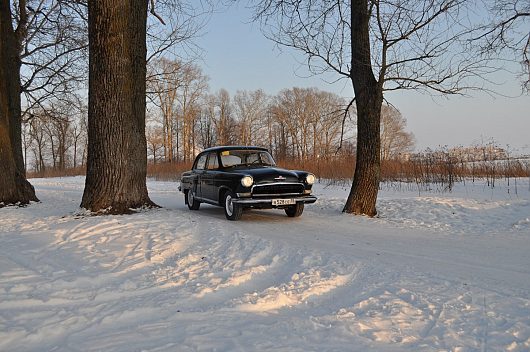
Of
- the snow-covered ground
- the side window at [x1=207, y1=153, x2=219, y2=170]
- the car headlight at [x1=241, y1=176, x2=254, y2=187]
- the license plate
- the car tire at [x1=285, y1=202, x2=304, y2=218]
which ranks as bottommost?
the snow-covered ground

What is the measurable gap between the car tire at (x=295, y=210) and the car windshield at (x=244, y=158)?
1342mm

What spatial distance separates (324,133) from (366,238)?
54091mm

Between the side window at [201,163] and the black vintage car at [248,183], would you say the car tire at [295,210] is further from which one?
the side window at [201,163]

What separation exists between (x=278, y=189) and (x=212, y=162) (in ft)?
8.08

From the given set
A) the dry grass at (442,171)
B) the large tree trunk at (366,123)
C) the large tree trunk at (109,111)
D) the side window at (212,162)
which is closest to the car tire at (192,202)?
the side window at (212,162)

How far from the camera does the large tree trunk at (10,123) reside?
36.1 feet

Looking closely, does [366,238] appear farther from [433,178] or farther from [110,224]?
[433,178]

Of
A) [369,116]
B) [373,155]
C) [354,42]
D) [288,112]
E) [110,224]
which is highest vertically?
[288,112]

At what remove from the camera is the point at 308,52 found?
9.92 metres

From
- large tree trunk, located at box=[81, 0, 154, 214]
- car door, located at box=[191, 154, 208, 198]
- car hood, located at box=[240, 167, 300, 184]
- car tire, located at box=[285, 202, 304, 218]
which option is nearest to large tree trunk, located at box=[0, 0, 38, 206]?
large tree trunk, located at box=[81, 0, 154, 214]

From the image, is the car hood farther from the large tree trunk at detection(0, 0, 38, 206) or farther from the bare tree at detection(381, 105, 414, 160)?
the bare tree at detection(381, 105, 414, 160)

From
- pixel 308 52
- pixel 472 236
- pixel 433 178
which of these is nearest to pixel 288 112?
pixel 433 178

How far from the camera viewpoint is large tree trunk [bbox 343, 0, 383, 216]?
9039 millimetres

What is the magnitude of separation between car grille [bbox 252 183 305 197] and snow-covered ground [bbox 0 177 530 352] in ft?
2.95
